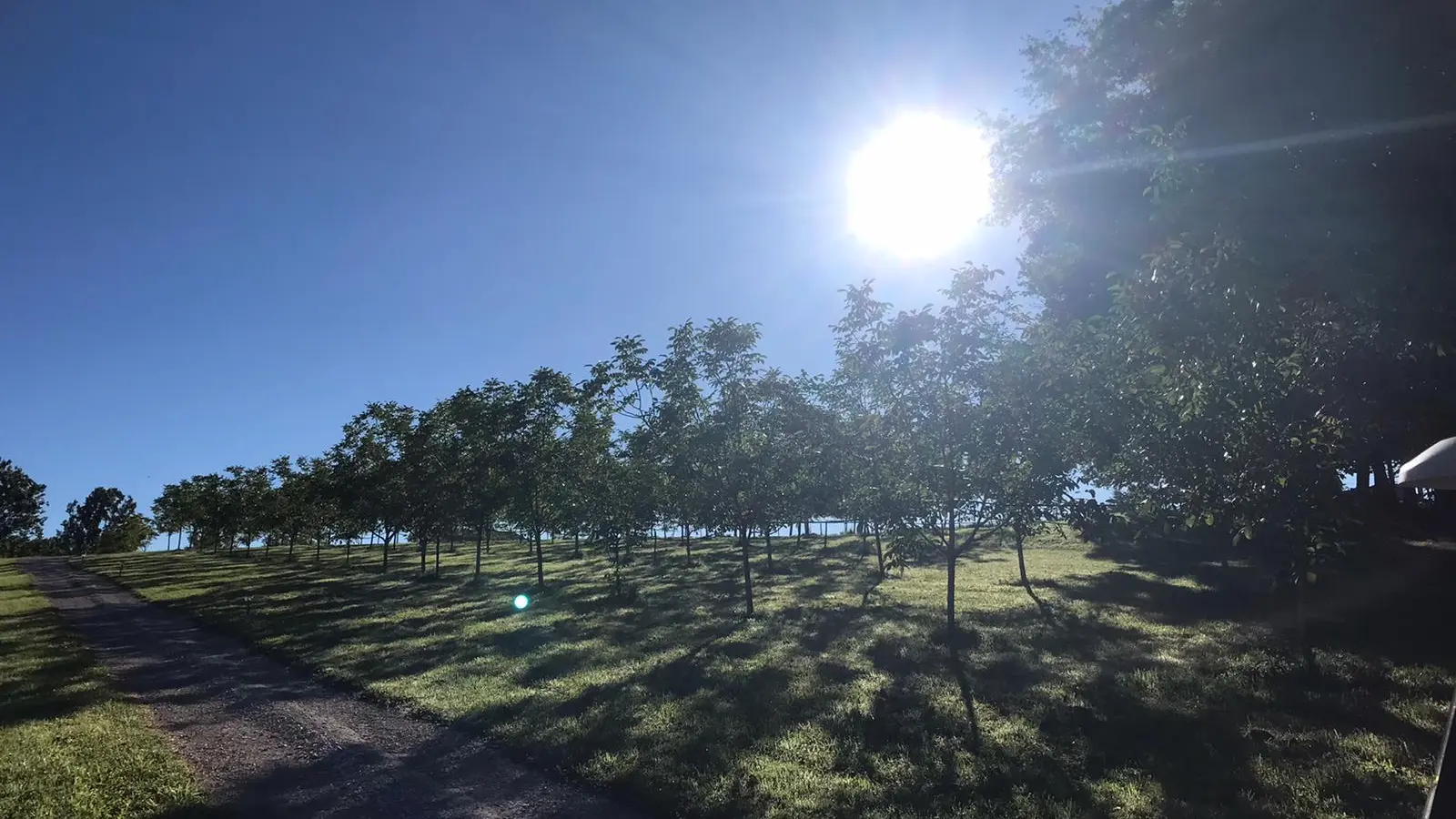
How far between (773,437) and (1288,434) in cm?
1353

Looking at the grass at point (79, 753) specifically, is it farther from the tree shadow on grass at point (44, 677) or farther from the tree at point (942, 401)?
the tree at point (942, 401)

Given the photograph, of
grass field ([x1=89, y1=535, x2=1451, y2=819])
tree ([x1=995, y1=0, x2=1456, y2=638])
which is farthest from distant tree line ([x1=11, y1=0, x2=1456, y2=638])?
grass field ([x1=89, y1=535, x2=1451, y2=819])

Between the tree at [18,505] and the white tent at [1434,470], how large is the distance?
167232mm

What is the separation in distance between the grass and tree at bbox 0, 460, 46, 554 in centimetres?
14394

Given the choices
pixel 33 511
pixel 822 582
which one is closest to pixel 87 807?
pixel 822 582

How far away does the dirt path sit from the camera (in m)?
8.76

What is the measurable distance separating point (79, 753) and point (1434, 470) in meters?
17.4

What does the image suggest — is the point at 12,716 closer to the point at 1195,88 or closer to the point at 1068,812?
the point at 1068,812

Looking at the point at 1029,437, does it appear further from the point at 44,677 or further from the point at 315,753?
the point at 44,677

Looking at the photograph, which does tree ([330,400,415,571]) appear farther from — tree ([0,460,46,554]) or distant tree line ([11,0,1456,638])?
tree ([0,460,46,554])

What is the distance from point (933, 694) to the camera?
12.7 m

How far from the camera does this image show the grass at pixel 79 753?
8.80 metres

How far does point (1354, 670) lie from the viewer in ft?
42.1

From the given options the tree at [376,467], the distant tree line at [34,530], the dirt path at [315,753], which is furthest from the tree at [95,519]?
the dirt path at [315,753]
